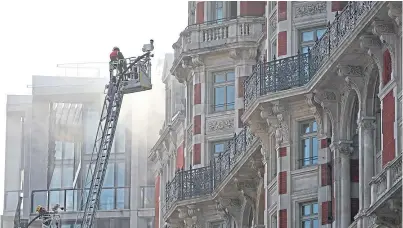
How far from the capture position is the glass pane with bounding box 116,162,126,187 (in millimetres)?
133250

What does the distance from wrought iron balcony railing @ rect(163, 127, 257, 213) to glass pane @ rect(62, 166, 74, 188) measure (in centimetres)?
5418

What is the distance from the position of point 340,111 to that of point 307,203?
4.23 metres

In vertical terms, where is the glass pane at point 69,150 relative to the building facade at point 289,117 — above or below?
above

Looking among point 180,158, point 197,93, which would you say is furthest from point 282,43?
point 180,158

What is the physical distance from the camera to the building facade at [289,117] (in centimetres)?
5491

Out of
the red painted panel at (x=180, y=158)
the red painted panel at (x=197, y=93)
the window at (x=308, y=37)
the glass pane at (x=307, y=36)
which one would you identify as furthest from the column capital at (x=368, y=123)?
the red painted panel at (x=180, y=158)

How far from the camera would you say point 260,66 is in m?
65.2

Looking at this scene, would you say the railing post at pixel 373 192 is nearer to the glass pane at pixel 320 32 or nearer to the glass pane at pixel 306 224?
the glass pane at pixel 306 224

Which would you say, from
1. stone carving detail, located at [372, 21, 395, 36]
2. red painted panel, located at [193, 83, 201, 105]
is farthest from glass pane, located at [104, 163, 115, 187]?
stone carving detail, located at [372, 21, 395, 36]

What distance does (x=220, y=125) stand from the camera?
7825 centimetres

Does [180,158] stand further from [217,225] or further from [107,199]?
[107,199]

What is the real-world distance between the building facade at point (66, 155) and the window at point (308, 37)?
63.9 metres

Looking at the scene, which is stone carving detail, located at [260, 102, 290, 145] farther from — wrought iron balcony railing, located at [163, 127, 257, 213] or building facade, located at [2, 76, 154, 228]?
building facade, located at [2, 76, 154, 228]

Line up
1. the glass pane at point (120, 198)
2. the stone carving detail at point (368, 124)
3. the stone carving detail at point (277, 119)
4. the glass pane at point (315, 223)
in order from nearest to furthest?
the stone carving detail at point (368, 124), the glass pane at point (315, 223), the stone carving detail at point (277, 119), the glass pane at point (120, 198)
